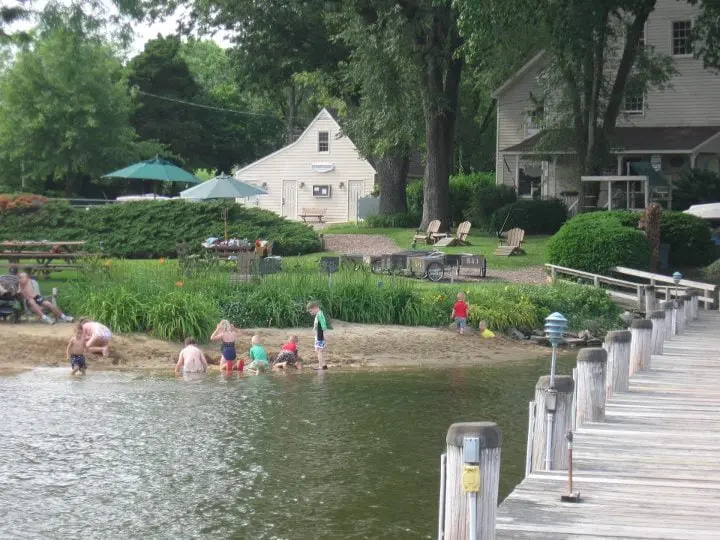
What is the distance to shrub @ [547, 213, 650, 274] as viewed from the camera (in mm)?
31828

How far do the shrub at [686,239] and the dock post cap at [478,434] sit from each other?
29421mm

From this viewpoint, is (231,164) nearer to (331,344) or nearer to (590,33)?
(590,33)

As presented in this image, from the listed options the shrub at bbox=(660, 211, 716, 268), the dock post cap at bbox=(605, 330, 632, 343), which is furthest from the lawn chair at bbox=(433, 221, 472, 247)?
the dock post cap at bbox=(605, 330, 632, 343)

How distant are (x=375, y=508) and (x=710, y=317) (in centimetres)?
1524

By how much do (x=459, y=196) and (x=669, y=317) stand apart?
94.7 ft

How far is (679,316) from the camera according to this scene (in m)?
22.4

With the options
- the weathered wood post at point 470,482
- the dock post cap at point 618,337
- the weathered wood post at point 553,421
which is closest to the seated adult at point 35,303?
the dock post cap at point 618,337

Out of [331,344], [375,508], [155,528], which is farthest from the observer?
[331,344]

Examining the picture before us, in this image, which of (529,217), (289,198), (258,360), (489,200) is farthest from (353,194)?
(258,360)

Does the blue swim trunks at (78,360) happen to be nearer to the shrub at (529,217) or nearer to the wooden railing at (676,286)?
the wooden railing at (676,286)

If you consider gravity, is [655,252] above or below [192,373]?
above

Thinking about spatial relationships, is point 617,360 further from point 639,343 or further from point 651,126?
point 651,126

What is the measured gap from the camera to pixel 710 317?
25609 mm

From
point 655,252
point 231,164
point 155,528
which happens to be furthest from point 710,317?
point 231,164
